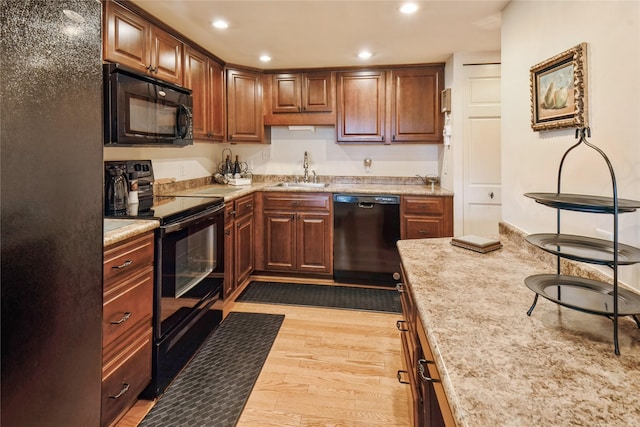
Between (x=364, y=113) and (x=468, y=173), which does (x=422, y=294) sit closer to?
(x=468, y=173)

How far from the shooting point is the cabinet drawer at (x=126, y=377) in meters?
1.50

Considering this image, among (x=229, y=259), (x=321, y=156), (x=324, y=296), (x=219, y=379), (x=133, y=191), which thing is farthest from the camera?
(x=321, y=156)

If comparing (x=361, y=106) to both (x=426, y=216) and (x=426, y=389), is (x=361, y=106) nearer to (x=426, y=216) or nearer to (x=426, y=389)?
(x=426, y=216)

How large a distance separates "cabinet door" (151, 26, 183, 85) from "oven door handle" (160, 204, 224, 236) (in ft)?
3.24

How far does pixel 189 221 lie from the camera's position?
2.05 meters

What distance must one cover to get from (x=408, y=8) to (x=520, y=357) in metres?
2.15

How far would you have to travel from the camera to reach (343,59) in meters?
3.35

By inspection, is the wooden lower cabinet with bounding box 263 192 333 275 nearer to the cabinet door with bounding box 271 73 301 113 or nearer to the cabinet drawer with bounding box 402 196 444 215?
the cabinet drawer with bounding box 402 196 444 215

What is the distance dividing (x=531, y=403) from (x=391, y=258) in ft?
9.21

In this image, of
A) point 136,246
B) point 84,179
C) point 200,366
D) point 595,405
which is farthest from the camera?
point 200,366

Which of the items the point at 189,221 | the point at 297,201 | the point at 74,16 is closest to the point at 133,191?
the point at 189,221

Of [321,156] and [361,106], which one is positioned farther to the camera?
[321,156]

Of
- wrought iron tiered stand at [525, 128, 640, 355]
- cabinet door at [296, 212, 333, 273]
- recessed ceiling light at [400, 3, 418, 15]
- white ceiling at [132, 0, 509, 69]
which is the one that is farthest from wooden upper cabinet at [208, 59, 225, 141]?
wrought iron tiered stand at [525, 128, 640, 355]

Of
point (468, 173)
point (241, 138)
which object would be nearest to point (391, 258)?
point (468, 173)
